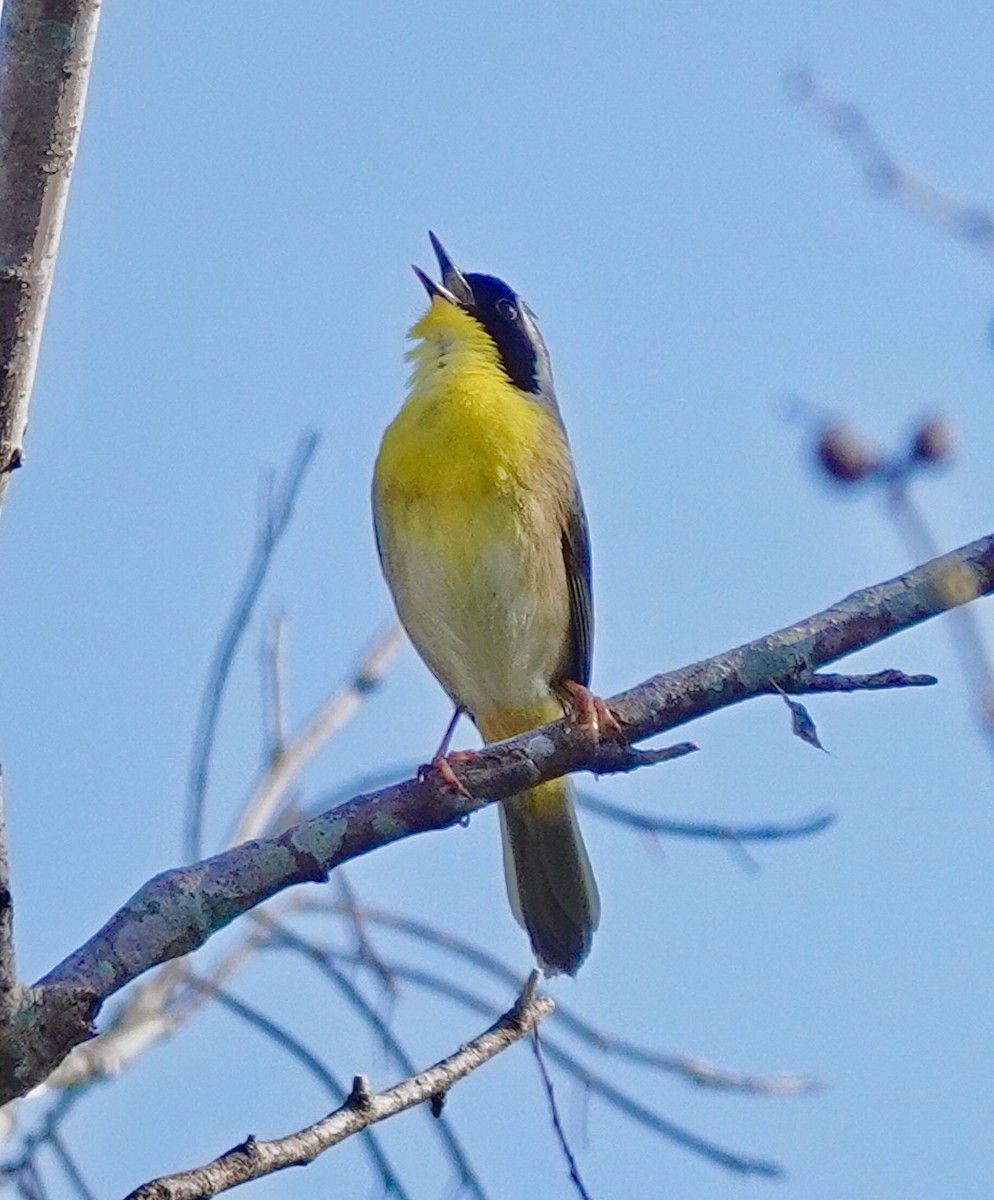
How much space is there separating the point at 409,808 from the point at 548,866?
7.49 feet

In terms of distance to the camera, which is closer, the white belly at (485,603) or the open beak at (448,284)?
the white belly at (485,603)

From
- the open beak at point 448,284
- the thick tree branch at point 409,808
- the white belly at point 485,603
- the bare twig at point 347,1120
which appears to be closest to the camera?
the bare twig at point 347,1120

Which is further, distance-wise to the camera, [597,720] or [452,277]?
[452,277]

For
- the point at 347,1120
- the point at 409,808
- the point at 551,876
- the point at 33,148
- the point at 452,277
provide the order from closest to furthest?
the point at 33,148 → the point at 347,1120 → the point at 409,808 → the point at 551,876 → the point at 452,277

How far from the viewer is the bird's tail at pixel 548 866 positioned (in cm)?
518

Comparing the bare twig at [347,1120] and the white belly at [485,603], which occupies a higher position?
the white belly at [485,603]

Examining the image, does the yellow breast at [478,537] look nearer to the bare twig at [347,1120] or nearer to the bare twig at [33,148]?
the bare twig at [347,1120]

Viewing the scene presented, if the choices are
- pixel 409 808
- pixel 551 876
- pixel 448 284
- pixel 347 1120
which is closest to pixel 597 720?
pixel 409 808

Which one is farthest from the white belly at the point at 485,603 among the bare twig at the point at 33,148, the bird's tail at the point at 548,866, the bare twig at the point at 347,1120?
the bare twig at the point at 33,148

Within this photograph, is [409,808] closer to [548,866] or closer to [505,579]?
[505,579]

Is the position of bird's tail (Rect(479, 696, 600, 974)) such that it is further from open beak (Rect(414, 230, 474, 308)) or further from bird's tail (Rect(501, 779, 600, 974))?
open beak (Rect(414, 230, 474, 308))

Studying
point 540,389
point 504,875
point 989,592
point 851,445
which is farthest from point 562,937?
point 851,445

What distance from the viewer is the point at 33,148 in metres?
2.45

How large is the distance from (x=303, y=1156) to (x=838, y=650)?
1440 millimetres
